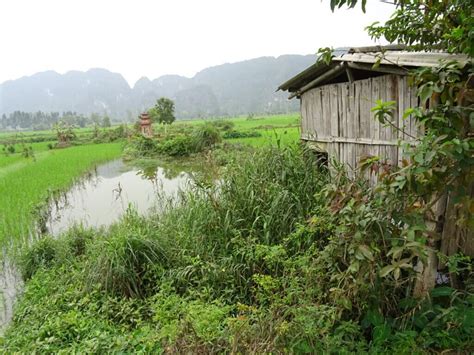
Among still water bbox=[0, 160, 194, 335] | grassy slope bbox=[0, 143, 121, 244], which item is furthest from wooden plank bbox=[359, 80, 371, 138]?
grassy slope bbox=[0, 143, 121, 244]

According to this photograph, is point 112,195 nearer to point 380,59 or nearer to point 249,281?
point 249,281

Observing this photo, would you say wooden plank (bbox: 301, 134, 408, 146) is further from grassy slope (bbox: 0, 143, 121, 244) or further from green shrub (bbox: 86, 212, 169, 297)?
grassy slope (bbox: 0, 143, 121, 244)

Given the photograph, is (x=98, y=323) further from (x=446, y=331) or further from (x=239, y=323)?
(x=446, y=331)

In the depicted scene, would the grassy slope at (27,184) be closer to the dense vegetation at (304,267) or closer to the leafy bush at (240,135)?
the dense vegetation at (304,267)

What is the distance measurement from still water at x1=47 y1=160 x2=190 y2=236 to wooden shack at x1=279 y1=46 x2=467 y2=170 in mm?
2779

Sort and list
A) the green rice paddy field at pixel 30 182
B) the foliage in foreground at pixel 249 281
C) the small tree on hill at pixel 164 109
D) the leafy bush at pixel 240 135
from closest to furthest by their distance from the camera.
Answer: the foliage in foreground at pixel 249 281
the green rice paddy field at pixel 30 182
the leafy bush at pixel 240 135
the small tree on hill at pixel 164 109

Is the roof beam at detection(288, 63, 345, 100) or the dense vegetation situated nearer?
the dense vegetation

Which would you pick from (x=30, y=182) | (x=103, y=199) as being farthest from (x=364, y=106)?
(x=30, y=182)

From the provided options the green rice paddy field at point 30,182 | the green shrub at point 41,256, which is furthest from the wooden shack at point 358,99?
the green shrub at point 41,256

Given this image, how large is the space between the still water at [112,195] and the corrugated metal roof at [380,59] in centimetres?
288

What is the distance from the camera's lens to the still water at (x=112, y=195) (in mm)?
7348

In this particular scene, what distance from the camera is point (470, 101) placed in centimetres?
210

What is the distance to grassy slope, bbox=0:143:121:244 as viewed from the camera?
670cm

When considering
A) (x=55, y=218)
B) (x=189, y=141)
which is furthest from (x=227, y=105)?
(x=55, y=218)
